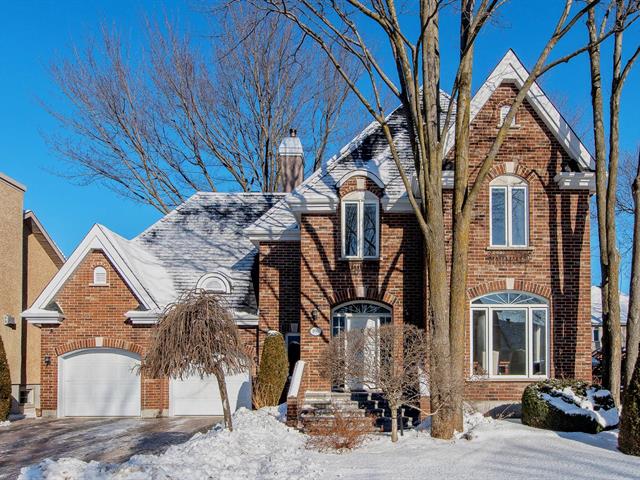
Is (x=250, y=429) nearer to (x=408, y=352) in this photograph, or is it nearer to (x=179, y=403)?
(x=408, y=352)

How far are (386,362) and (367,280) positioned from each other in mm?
4324

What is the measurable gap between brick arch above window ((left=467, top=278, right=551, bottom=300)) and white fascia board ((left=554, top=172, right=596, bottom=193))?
2.20 m

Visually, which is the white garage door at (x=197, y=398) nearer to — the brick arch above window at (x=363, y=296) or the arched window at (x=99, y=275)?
the arched window at (x=99, y=275)

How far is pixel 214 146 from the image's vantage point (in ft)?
104

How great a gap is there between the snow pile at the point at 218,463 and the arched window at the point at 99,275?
311 inches

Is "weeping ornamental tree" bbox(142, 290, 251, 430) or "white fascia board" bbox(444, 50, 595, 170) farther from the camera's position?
"white fascia board" bbox(444, 50, 595, 170)

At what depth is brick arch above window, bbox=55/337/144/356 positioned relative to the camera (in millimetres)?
19992

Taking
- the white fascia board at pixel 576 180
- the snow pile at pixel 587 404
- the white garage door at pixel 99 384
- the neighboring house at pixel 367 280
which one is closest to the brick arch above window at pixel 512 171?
the neighboring house at pixel 367 280

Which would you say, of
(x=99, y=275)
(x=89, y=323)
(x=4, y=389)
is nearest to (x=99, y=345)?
(x=89, y=323)

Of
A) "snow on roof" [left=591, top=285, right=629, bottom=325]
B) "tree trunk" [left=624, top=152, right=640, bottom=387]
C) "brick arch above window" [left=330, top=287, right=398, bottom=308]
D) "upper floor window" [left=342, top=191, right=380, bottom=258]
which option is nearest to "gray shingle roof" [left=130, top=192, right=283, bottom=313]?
"brick arch above window" [left=330, top=287, right=398, bottom=308]

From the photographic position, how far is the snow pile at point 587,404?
13.7 m

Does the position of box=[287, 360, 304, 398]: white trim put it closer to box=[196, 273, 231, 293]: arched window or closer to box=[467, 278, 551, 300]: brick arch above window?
box=[467, 278, 551, 300]: brick arch above window

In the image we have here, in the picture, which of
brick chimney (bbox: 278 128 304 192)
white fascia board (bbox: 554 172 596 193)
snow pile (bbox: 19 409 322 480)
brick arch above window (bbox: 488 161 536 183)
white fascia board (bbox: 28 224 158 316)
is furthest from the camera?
brick chimney (bbox: 278 128 304 192)

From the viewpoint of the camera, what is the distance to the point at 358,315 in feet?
58.2
